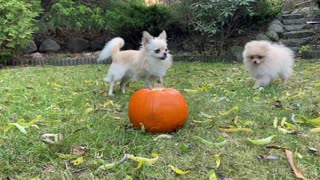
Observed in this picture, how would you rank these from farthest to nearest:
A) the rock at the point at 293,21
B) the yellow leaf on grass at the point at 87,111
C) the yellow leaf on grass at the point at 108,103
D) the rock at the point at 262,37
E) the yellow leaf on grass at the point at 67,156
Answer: the rock at the point at 293,21 → the rock at the point at 262,37 → the yellow leaf on grass at the point at 108,103 → the yellow leaf on grass at the point at 87,111 → the yellow leaf on grass at the point at 67,156

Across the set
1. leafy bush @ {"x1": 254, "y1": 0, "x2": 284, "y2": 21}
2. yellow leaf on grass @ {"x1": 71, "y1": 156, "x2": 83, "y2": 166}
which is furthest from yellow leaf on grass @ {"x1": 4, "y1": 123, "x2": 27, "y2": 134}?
leafy bush @ {"x1": 254, "y1": 0, "x2": 284, "y2": 21}

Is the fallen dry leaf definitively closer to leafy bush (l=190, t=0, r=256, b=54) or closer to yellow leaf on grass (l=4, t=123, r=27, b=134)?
yellow leaf on grass (l=4, t=123, r=27, b=134)

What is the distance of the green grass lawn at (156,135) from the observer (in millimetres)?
2248

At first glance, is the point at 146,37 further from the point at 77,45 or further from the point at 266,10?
the point at 77,45

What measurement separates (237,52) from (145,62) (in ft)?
15.3

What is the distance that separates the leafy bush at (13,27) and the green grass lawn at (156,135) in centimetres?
349

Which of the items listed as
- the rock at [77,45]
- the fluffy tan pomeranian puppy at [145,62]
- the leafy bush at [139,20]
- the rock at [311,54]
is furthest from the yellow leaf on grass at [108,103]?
the rock at [77,45]

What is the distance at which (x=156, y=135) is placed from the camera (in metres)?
2.81

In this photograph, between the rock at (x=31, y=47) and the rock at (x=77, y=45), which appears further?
the rock at (x=77, y=45)

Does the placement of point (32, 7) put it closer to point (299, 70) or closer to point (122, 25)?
point (122, 25)

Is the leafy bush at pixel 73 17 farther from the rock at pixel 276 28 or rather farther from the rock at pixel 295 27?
the rock at pixel 295 27

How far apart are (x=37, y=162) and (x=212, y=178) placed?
1.08 metres

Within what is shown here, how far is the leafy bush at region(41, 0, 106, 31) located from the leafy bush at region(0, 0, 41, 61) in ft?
4.61

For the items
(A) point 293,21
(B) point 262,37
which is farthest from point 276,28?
(A) point 293,21
